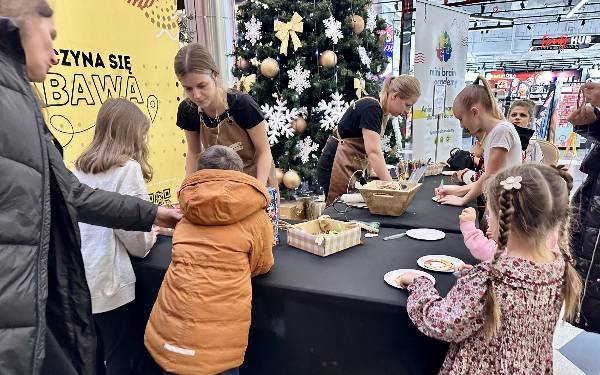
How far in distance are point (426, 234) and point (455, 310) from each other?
73 cm

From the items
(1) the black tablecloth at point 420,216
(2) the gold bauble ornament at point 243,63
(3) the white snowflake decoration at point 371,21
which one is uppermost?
(3) the white snowflake decoration at point 371,21

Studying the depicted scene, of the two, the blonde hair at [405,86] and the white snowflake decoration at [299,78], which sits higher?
the white snowflake decoration at [299,78]

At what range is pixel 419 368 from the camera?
1287 mm

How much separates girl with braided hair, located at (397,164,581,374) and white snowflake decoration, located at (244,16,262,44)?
338cm

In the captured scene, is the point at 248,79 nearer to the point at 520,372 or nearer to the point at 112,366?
the point at 112,366

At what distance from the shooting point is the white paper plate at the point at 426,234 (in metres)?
1.74

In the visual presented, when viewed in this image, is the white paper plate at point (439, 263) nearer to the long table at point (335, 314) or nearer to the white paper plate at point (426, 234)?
the long table at point (335, 314)

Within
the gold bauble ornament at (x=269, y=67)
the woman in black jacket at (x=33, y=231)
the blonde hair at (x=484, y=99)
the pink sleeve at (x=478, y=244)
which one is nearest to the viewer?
the woman in black jacket at (x=33, y=231)

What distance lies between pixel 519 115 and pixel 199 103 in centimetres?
315

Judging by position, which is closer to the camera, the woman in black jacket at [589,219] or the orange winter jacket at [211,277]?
the orange winter jacket at [211,277]

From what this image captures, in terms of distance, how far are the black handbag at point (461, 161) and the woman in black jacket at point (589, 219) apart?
53.6 inches

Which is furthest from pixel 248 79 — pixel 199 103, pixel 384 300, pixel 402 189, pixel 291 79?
pixel 384 300

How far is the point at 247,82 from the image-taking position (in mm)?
4113

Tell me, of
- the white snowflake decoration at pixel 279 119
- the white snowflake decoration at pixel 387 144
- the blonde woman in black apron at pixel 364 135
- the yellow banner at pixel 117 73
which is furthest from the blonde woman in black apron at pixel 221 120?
the white snowflake decoration at pixel 387 144
